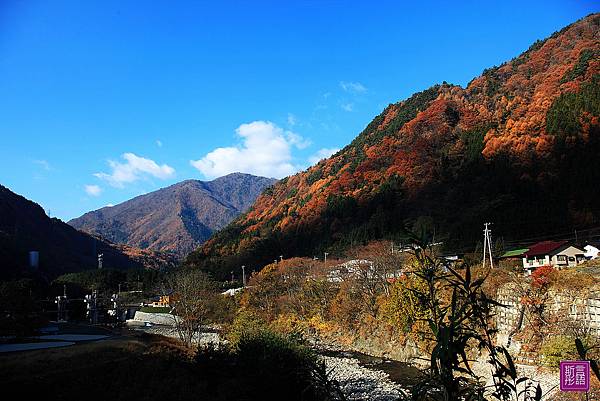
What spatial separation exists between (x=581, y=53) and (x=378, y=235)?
46666mm

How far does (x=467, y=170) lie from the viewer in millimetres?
59562

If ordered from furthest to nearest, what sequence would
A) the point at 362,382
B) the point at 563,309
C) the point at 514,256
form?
the point at 514,256, the point at 362,382, the point at 563,309

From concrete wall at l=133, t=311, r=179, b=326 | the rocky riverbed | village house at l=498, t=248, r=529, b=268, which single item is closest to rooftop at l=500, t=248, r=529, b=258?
village house at l=498, t=248, r=529, b=268

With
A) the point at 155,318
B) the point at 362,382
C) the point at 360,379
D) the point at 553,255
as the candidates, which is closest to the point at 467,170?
the point at 553,255

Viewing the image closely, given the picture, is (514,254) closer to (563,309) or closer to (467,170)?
(563,309)

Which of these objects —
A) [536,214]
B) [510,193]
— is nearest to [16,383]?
[536,214]

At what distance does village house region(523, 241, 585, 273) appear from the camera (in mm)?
29625

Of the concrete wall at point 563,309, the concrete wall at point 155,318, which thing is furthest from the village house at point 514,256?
the concrete wall at point 155,318

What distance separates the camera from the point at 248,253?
73.8 m

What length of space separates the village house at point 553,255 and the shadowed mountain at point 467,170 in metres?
6.78

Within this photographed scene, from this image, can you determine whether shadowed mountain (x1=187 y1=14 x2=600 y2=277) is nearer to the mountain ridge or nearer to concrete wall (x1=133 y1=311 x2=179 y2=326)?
concrete wall (x1=133 y1=311 x2=179 y2=326)

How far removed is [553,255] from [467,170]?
1206 inches

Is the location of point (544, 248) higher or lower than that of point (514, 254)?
higher

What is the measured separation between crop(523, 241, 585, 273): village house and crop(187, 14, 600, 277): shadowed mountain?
6.78 meters
